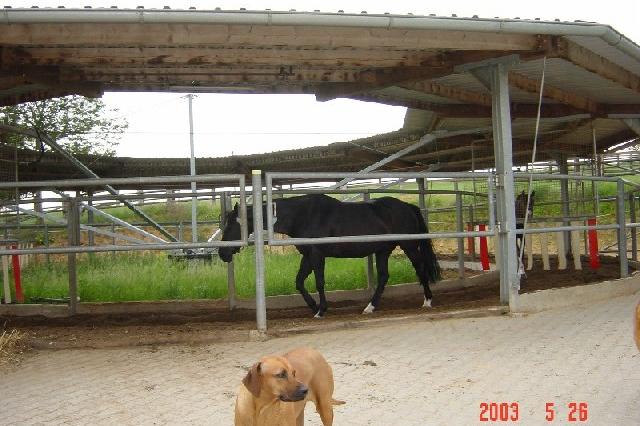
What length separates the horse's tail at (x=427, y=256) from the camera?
9.23 metres

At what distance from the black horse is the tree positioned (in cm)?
867

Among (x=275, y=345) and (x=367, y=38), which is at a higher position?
(x=367, y=38)

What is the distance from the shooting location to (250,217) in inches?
341

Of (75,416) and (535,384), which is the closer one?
(75,416)

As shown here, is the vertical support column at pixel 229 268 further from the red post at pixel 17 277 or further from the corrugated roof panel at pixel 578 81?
the corrugated roof panel at pixel 578 81

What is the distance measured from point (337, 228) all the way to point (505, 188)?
207 cm

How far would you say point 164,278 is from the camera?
32.0 feet

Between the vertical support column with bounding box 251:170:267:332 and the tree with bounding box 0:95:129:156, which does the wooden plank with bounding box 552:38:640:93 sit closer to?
the vertical support column with bounding box 251:170:267:332

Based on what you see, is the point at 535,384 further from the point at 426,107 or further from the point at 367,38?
the point at 426,107

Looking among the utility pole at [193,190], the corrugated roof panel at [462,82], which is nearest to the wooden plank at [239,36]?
the corrugated roof panel at [462,82]

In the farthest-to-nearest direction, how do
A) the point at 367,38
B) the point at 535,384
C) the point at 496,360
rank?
the point at 367,38
the point at 496,360
the point at 535,384

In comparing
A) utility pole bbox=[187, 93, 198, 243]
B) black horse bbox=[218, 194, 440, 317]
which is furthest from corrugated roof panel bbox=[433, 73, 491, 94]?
utility pole bbox=[187, 93, 198, 243]

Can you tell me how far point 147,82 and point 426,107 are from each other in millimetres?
4280

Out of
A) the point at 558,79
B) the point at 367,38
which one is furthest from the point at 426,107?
the point at 367,38
